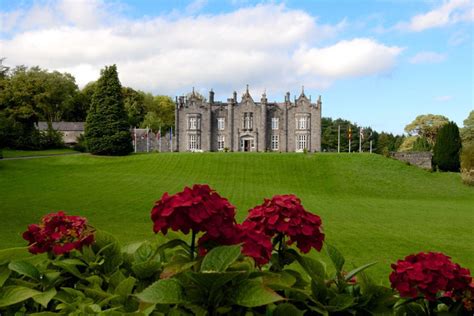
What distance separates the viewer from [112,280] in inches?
122

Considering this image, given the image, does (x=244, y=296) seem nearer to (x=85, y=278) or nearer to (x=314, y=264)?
(x=314, y=264)

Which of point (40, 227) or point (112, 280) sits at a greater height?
point (40, 227)

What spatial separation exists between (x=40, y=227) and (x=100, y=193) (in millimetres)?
25835

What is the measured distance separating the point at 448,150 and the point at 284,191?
26.2m

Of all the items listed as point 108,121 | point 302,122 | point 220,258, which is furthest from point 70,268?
point 302,122

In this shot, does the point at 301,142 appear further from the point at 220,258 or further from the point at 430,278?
the point at 220,258

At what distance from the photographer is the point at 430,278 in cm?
283

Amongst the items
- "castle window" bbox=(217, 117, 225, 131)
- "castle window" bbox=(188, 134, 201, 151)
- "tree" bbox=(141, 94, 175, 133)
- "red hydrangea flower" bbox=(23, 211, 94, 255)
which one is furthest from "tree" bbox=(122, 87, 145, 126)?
"red hydrangea flower" bbox=(23, 211, 94, 255)

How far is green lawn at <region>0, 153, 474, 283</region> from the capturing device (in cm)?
1569

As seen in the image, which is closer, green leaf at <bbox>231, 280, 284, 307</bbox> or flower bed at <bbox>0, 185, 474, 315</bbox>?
green leaf at <bbox>231, 280, 284, 307</bbox>

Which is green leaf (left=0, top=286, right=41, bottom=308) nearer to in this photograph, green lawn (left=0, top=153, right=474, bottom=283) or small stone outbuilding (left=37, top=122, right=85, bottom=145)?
green lawn (left=0, top=153, right=474, bottom=283)

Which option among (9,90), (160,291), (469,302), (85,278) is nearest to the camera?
(160,291)

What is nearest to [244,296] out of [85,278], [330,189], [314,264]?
[314,264]

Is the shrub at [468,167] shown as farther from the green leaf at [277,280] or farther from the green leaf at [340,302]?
the green leaf at [277,280]
